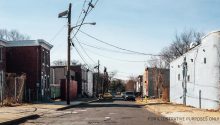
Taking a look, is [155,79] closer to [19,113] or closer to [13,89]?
[13,89]

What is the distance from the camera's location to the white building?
3002cm

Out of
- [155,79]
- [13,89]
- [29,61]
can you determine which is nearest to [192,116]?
[13,89]

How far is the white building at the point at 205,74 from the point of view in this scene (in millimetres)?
30016

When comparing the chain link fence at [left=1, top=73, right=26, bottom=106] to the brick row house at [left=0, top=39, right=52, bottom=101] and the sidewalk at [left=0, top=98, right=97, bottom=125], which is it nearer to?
the sidewalk at [left=0, top=98, right=97, bottom=125]

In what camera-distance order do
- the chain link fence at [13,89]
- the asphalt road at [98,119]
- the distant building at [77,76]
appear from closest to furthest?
the asphalt road at [98,119], the chain link fence at [13,89], the distant building at [77,76]

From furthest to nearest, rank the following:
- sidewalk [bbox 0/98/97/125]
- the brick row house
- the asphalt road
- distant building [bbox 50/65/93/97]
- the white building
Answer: distant building [bbox 50/65/93/97] < the brick row house < the white building < sidewalk [bbox 0/98/97/125] < the asphalt road

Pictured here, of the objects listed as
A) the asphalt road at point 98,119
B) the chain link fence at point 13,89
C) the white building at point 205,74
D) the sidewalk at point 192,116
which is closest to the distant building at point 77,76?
the chain link fence at point 13,89

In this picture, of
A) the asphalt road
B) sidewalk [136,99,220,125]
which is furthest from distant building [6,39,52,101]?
sidewalk [136,99,220,125]

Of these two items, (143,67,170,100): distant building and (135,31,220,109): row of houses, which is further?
(143,67,170,100): distant building

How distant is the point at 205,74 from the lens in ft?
106

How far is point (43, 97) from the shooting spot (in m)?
53.2

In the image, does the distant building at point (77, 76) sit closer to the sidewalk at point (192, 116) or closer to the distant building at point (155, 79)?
the distant building at point (155, 79)

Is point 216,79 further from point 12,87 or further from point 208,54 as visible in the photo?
point 12,87

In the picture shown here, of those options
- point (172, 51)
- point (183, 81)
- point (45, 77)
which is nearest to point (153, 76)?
point (172, 51)
